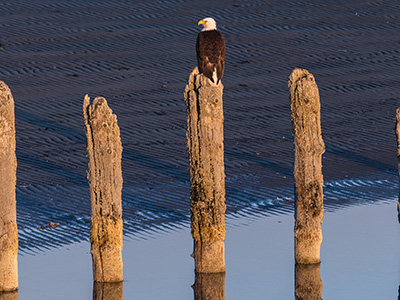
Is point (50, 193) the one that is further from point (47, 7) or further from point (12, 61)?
point (47, 7)

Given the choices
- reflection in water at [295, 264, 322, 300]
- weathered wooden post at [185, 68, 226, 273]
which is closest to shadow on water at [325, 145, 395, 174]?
reflection in water at [295, 264, 322, 300]

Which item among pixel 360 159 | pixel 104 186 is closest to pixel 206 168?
pixel 104 186

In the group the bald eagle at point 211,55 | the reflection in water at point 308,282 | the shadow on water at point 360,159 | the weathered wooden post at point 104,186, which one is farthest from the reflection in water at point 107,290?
the shadow on water at point 360,159

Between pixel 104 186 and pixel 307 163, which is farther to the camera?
pixel 307 163

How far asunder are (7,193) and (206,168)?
2.30 m

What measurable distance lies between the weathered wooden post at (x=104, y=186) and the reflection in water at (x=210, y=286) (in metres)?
1.03

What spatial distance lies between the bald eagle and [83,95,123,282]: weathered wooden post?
2.02 meters

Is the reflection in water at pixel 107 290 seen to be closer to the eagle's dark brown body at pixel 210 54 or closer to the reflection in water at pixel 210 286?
the reflection in water at pixel 210 286

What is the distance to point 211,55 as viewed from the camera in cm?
1239

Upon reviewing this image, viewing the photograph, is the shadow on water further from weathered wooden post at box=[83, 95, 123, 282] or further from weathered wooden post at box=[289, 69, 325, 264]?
weathered wooden post at box=[83, 95, 123, 282]

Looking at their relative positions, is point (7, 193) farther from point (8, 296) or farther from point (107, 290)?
point (107, 290)

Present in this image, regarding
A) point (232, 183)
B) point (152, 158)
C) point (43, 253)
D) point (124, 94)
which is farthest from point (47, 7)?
point (43, 253)

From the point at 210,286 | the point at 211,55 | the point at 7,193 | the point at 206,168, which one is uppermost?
the point at 211,55

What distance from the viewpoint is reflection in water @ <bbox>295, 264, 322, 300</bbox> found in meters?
11.3
